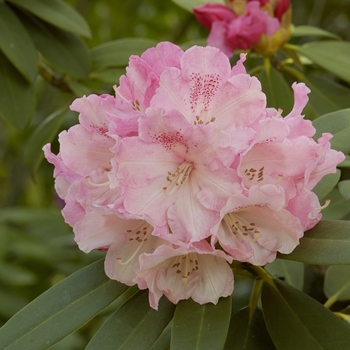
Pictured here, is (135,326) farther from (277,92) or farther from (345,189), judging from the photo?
(277,92)

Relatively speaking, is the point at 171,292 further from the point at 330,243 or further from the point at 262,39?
→ the point at 262,39

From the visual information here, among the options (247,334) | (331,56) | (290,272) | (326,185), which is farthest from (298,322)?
(331,56)

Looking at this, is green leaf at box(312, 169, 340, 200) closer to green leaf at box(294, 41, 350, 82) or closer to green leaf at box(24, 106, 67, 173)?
green leaf at box(294, 41, 350, 82)

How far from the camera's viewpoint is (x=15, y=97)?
4.62 ft

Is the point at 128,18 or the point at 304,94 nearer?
the point at 304,94

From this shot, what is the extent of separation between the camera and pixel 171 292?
800 millimetres

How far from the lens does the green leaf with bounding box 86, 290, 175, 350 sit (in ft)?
2.63

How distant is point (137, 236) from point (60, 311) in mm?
145

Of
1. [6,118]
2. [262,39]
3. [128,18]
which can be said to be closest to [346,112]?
[262,39]

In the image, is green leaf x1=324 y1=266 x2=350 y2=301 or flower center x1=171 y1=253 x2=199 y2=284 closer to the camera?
flower center x1=171 y1=253 x2=199 y2=284

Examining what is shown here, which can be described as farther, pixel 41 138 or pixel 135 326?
pixel 41 138

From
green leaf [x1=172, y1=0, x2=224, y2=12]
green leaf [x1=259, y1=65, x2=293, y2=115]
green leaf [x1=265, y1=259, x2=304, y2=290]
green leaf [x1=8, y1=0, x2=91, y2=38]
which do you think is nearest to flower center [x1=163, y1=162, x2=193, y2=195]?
green leaf [x1=265, y1=259, x2=304, y2=290]

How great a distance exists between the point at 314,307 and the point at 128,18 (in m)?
2.41

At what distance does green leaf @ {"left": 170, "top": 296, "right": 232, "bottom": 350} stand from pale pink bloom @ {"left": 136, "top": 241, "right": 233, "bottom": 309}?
0.04ft
